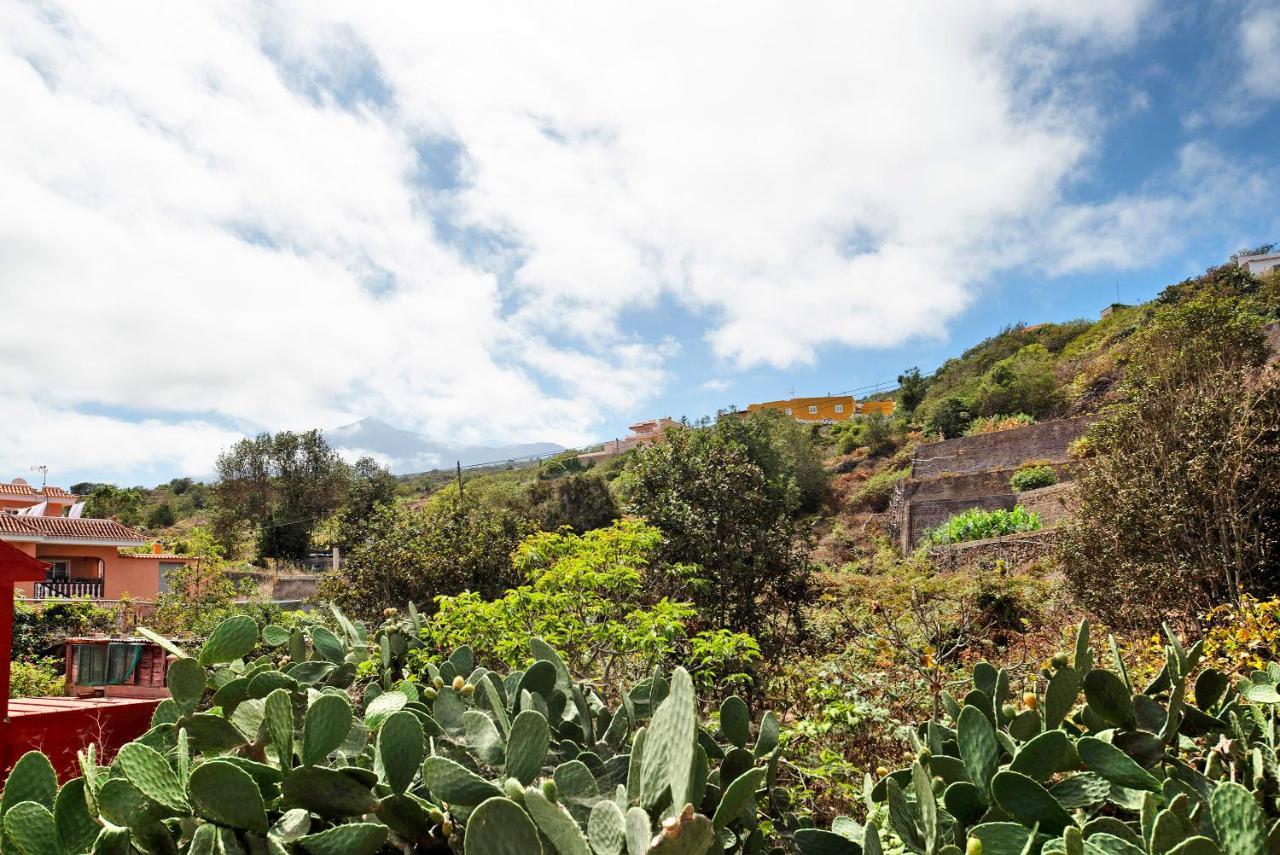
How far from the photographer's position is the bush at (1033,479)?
17.1m

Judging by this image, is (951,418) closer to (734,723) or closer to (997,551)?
(997,551)

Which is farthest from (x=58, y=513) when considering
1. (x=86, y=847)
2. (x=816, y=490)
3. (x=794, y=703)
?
(x=86, y=847)

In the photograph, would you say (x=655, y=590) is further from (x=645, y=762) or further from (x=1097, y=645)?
(x=645, y=762)

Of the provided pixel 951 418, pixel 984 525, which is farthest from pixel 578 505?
pixel 951 418

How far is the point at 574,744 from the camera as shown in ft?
4.05

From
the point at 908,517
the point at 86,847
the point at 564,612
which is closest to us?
the point at 86,847

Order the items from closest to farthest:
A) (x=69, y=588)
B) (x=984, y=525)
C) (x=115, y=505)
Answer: (x=984, y=525), (x=69, y=588), (x=115, y=505)

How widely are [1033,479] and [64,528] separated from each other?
79.8ft

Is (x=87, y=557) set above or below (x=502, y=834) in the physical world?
above

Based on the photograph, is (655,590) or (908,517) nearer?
(655,590)

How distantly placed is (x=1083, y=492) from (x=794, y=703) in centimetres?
460

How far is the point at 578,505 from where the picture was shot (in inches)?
992

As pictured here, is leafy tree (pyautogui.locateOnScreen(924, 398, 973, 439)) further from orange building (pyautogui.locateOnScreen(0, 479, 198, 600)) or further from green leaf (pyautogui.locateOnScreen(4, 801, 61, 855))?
green leaf (pyautogui.locateOnScreen(4, 801, 61, 855))

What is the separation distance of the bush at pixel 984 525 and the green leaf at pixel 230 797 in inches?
602
